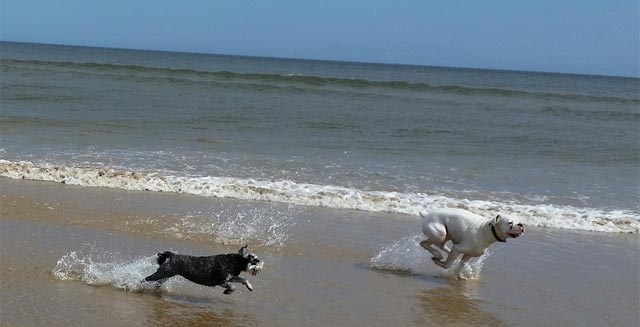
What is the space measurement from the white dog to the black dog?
2.50 meters

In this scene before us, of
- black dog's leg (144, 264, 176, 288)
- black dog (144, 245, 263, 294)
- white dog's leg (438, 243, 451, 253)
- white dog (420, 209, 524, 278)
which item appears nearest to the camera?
black dog (144, 245, 263, 294)

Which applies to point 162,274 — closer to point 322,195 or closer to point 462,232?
point 462,232

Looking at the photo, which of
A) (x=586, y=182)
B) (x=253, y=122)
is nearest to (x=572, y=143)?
(x=586, y=182)

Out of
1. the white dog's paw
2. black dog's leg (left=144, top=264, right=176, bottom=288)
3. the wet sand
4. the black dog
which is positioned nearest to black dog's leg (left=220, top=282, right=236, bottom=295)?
the black dog

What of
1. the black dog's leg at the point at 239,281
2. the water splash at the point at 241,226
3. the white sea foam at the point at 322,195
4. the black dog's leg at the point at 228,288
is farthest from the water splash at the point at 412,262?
the white sea foam at the point at 322,195

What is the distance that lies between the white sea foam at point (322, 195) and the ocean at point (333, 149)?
3 cm

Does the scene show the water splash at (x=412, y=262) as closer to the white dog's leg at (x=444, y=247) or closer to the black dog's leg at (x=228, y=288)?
the white dog's leg at (x=444, y=247)

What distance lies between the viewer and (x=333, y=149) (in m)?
18.2

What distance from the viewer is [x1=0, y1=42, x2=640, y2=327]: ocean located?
696 centimetres

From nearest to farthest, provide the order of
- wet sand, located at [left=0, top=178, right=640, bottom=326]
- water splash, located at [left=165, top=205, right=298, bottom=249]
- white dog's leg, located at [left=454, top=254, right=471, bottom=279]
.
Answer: wet sand, located at [left=0, top=178, right=640, bottom=326], white dog's leg, located at [left=454, top=254, right=471, bottom=279], water splash, located at [left=165, top=205, right=298, bottom=249]

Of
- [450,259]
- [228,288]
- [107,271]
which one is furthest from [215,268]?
[450,259]

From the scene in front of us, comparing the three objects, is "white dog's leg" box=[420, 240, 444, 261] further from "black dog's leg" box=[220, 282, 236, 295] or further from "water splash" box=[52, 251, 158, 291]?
"water splash" box=[52, 251, 158, 291]

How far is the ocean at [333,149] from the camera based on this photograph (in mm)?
12664

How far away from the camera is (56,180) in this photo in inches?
498
